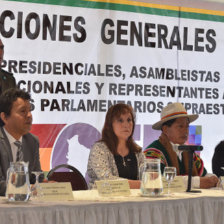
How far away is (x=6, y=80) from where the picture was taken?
4.84 metres

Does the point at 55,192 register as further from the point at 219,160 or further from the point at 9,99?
the point at 219,160

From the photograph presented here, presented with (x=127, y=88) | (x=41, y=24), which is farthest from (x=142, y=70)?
(x=41, y=24)

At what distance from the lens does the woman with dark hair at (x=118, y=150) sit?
12.6 ft

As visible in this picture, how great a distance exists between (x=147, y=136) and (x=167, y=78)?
0.58m

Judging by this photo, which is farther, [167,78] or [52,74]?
[167,78]

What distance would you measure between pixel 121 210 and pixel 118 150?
129cm

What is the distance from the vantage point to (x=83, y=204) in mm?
2623

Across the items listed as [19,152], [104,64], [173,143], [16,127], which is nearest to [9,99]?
[16,127]

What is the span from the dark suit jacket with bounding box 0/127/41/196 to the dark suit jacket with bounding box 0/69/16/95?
1249 mm

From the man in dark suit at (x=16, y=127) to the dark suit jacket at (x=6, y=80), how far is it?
1.30 meters

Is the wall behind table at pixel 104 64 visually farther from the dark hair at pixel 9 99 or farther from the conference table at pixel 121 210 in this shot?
the conference table at pixel 121 210

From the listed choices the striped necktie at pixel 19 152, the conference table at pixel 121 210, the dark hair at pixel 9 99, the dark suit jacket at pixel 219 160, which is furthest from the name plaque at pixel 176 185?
the dark suit jacket at pixel 219 160

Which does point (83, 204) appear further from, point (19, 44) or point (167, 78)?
point (167, 78)

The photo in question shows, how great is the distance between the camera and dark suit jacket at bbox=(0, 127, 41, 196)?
10.7 feet
